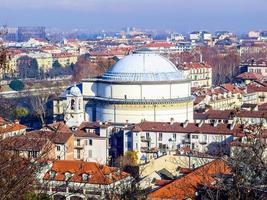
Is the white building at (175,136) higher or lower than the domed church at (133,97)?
lower

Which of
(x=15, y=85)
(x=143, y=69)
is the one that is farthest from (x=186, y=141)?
(x=15, y=85)

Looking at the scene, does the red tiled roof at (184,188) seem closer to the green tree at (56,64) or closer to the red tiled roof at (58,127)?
the red tiled roof at (58,127)

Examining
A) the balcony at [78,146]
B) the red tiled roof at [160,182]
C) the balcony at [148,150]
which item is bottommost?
the balcony at [148,150]

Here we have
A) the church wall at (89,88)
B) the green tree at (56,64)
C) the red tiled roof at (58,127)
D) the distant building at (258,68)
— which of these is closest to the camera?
the red tiled roof at (58,127)

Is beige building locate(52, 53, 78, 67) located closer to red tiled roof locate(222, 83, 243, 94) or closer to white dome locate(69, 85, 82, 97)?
red tiled roof locate(222, 83, 243, 94)

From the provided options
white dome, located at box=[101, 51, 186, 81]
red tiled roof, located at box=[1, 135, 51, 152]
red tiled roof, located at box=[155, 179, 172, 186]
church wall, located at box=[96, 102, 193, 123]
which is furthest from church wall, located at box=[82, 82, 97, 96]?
red tiled roof, located at box=[1, 135, 51, 152]

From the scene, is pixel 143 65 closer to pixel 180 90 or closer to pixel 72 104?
pixel 180 90

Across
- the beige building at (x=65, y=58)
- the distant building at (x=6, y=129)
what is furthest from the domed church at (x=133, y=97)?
the beige building at (x=65, y=58)

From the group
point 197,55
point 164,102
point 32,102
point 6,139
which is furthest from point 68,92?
point 197,55

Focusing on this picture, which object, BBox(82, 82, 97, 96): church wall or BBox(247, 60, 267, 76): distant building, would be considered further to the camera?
BBox(247, 60, 267, 76): distant building
